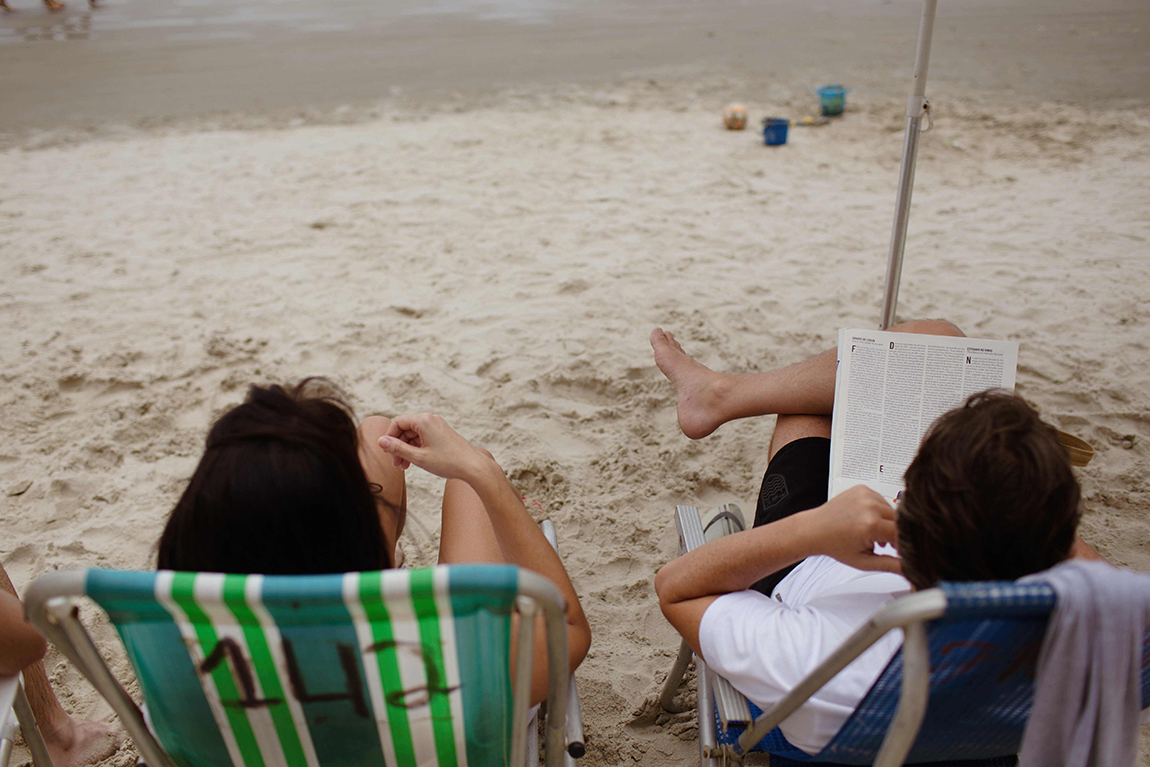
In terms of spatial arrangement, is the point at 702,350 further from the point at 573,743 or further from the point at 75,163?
the point at 75,163

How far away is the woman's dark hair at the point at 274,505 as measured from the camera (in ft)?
3.18

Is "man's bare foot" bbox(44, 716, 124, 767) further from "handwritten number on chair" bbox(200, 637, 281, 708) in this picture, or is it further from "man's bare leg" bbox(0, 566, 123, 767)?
"handwritten number on chair" bbox(200, 637, 281, 708)

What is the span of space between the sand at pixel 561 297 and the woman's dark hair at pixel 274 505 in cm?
103

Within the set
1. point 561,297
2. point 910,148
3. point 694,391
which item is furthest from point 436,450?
point 561,297

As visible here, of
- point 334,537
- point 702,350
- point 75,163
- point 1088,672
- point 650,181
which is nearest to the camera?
point 1088,672

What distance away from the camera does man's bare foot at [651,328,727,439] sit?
220cm

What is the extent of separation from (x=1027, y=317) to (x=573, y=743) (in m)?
2.88

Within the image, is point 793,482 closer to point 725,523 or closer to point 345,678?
point 725,523

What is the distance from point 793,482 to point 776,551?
0.55 meters

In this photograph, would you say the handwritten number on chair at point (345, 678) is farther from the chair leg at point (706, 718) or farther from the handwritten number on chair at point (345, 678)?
the chair leg at point (706, 718)

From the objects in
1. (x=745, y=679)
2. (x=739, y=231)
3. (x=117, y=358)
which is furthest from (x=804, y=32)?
(x=745, y=679)

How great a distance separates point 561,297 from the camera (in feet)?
11.6

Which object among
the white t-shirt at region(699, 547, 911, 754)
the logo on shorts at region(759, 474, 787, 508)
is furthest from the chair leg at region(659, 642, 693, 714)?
the white t-shirt at region(699, 547, 911, 754)

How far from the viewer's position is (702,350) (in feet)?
10.2
